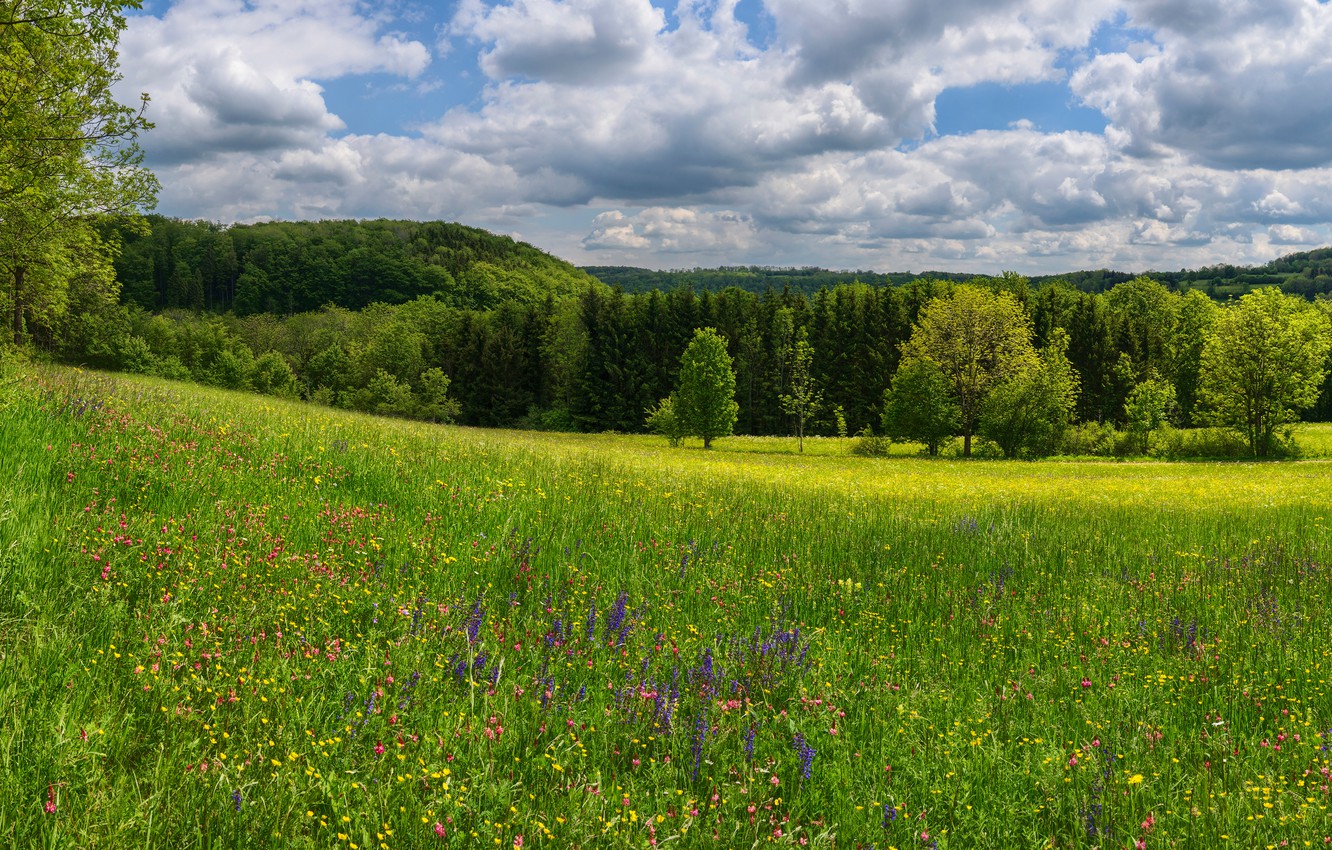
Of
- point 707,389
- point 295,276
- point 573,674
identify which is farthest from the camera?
point 295,276

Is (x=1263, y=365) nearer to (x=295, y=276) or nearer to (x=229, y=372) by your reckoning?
(x=229, y=372)

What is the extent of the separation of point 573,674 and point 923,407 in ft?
156

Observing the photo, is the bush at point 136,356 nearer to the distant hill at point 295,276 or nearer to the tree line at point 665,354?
the tree line at point 665,354

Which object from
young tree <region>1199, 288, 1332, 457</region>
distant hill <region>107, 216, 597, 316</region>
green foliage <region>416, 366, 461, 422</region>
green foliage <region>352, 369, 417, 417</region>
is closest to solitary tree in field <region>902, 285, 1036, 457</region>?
young tree <region>1199, 288, 1332, 457</region>

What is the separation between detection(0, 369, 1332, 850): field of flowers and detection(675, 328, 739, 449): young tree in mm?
42872

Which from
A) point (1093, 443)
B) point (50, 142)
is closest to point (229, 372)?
point (50, 142)

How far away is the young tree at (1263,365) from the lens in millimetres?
44625

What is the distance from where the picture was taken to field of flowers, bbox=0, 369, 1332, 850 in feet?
9.96

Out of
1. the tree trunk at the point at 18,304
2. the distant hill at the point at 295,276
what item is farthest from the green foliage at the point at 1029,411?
the distant hill at the point at 295,276

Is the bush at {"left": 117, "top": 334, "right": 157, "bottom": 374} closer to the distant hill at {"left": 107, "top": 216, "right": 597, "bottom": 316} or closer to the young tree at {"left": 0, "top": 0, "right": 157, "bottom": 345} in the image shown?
the young tree at {"left": 0, "top": 0, "right": 157, "bottom": 345}

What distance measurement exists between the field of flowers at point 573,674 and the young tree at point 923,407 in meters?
41.5

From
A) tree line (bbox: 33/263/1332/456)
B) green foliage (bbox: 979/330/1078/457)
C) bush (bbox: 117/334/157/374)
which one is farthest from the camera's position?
tree line (bbox: 33/263/1332/456)

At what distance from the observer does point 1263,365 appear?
44.8 m

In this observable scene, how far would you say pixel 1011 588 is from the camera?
7.18 m
